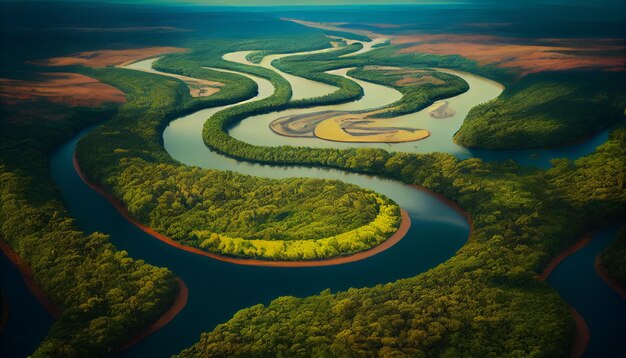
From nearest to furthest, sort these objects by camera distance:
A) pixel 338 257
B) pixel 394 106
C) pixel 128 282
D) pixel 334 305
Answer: pixel 334 305 < pixel 128 282 < pixel 338 257 < pixel 394 106

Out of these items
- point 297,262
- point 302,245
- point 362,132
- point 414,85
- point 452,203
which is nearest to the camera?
point 297,262

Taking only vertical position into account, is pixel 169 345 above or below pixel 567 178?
below

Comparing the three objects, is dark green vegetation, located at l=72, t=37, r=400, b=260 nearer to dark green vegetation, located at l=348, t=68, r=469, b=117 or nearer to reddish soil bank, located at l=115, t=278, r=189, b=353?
reddish soil bank, located at l=115, t=278, r=189, b=353

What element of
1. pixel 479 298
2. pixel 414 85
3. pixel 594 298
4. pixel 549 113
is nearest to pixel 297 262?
pixel 479 298

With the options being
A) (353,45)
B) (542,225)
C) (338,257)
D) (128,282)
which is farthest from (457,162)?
(353,45)

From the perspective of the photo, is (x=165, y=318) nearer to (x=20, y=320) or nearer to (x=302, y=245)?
(x=20, y=320)

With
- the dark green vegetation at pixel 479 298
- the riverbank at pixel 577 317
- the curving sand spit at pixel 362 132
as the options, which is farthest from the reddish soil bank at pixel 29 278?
the curving sand spit at pixel 362 132

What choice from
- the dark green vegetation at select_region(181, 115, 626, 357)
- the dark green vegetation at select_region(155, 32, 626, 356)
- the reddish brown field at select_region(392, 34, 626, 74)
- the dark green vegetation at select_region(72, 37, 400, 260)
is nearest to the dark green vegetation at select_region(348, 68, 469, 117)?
the reddish brown field at select_region(392, 34, 626, 74)

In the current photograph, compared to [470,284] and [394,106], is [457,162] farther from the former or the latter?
[394,106]
